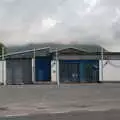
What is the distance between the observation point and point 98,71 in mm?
62500

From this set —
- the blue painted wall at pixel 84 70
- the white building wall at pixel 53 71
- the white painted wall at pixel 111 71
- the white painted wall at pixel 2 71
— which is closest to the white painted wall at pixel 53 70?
the white building wall at pixel 53 71

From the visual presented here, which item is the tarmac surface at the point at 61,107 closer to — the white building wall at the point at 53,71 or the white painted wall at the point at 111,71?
the white building wall at the point at 53,71

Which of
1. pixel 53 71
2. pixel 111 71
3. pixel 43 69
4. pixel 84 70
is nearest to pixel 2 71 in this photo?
pixel 43 69

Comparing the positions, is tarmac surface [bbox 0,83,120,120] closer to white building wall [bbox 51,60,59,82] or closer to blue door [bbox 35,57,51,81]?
white building wall [bbox 51,60,59,82]

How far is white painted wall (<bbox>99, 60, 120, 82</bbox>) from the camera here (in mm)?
61781

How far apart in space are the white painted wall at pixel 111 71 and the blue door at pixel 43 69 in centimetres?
814

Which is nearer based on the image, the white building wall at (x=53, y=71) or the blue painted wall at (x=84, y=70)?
the white building wall at (x=53, y=71)

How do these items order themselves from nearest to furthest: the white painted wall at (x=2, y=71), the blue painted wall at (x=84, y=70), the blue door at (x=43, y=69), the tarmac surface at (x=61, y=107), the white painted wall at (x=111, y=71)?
the tarmac surface at (x=61, y=107)
the white painted wall at (x=2, y=71)
the white painted wall at (x=111, y=71)
the blue painted wall at (x=84, y=70)
the blue door at (x=43, y=69)

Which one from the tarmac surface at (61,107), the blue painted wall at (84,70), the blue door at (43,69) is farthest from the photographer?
the blue door at (43,69)

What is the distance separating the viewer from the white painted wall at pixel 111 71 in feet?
203

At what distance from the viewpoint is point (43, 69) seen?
63.8 meters

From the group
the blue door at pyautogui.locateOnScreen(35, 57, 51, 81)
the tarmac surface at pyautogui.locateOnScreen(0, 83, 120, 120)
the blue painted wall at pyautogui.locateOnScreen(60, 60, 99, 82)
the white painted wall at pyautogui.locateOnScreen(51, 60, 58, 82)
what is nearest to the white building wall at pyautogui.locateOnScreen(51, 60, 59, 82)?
the white painted wall at pyautogui.locateOnScreen(51, 60, 58, 82)

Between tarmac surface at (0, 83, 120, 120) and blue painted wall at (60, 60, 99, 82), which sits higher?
blue painted wall at (60, 60, 99, 82)

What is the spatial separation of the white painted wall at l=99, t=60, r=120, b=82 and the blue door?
8.14m
